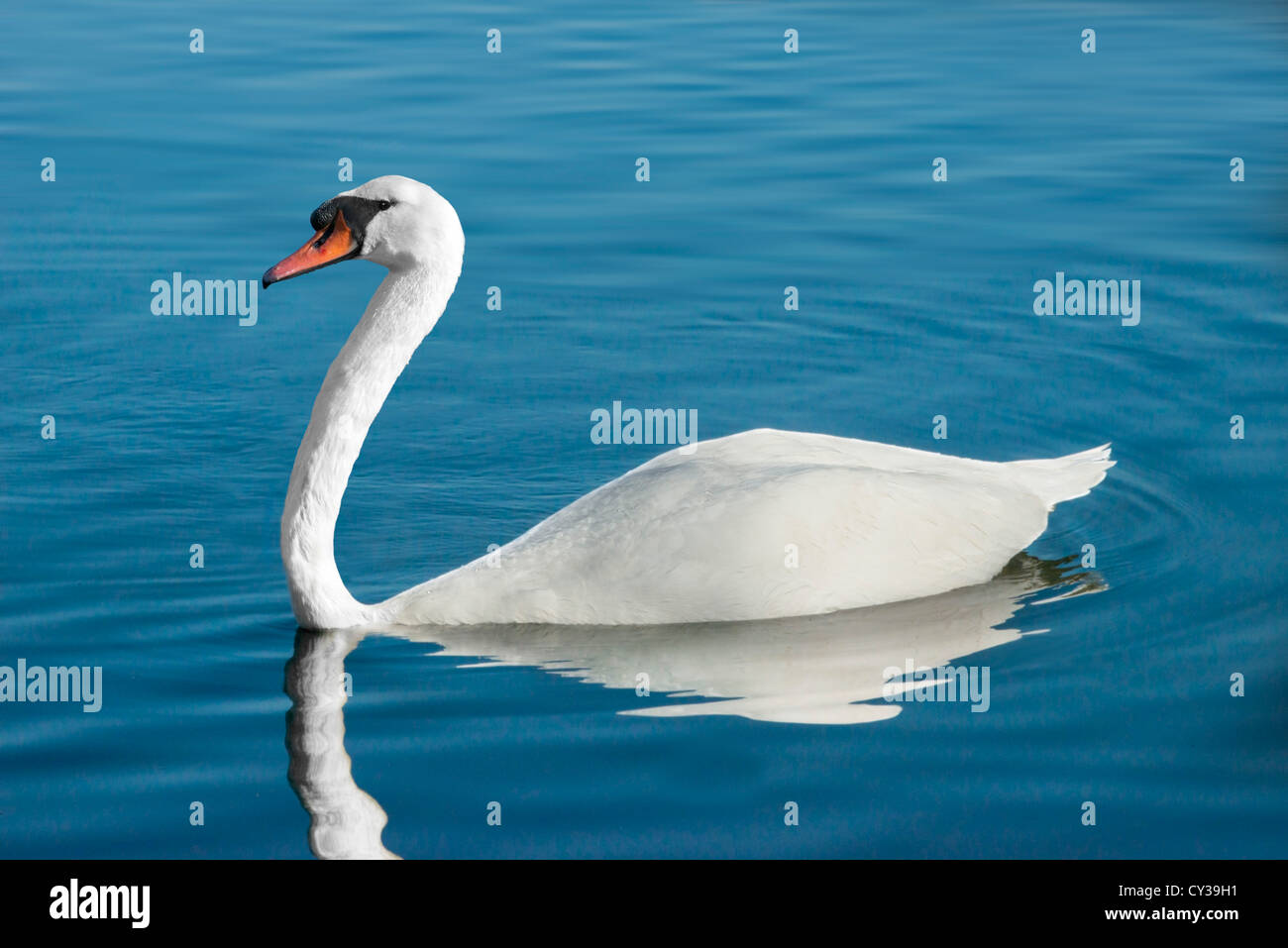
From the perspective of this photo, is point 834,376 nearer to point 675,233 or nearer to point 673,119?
point 675,233

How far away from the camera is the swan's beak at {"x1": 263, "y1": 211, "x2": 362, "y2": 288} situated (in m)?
7.51

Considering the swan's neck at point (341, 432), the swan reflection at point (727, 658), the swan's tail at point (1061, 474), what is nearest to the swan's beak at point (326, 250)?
the swan's neck at point (341, 432)

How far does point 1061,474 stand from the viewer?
8.52 m

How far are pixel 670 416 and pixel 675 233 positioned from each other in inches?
156

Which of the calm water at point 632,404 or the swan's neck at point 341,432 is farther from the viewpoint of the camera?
the swan's neck at point 341,432

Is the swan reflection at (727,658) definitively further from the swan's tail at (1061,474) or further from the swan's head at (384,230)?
the swan's head at (384,230)

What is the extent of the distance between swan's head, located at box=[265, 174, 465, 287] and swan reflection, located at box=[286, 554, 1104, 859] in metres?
1.57

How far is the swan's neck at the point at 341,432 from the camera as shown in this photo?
7.48 m

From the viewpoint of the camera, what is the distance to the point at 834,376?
1105cm

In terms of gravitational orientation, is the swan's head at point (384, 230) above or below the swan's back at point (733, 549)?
above

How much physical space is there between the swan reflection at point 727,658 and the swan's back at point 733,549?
0.08 metres

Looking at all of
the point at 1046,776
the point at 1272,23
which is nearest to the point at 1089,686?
the point at 1046,776

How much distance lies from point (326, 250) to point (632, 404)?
330 cm

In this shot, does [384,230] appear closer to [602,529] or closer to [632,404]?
[602,529]
